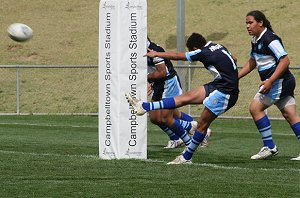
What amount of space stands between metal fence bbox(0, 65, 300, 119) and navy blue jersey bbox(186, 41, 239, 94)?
15267 mm

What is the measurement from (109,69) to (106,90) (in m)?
0.29

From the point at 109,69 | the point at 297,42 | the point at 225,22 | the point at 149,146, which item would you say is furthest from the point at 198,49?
the point at 225,22

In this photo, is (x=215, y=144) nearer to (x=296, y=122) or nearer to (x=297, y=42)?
(x=296, y=122)

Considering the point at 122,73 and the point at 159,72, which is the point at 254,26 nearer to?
the point at 122,73

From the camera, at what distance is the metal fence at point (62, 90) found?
29203 millimetres

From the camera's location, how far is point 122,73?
42.1 ft

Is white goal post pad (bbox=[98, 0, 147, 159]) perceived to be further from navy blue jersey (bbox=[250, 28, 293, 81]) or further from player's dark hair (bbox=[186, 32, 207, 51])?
navy blue jersey (bbox=[250, 28, 293, 81])

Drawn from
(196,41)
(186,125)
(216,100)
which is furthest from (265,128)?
(186,125)

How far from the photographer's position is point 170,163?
12562 mm

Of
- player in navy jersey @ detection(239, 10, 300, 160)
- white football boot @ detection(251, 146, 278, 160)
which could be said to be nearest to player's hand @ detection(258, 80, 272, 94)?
player in navy jersey @ detection(239, 10, 300, 160)

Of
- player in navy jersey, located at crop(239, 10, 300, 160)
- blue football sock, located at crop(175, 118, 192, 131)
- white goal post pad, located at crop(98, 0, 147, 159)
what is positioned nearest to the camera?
white goal post pad, located at crop(98, 0, 147, 159)

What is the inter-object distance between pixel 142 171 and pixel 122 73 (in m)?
1.69

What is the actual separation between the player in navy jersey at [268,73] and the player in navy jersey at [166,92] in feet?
3.99

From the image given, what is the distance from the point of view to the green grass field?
988cm
